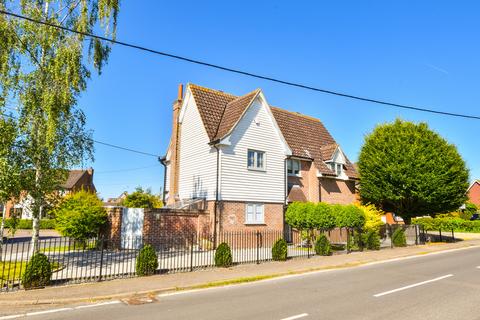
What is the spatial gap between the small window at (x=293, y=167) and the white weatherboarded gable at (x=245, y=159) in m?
1.99

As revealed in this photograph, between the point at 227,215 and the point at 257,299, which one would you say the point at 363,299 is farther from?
the point at 227,215

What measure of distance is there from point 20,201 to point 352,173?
84.1 ft

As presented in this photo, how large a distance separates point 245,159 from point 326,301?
14361 mm

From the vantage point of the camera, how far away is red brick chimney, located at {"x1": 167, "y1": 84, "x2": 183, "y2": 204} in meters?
26.1

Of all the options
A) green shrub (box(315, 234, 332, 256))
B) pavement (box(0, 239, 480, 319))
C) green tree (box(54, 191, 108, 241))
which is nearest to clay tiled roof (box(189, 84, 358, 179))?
green tree (box(54, 191, 108, 241))

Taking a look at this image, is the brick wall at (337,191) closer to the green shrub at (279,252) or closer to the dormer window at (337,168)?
the dormer window at (337,168)

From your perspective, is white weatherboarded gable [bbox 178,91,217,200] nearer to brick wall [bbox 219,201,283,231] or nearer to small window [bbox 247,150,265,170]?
brick wall [bbox 219,201,283,231]

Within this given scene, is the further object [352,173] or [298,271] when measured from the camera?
[352,173]

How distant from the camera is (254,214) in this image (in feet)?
75.6

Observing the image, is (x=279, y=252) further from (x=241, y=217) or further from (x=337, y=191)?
(x=337, y=191)

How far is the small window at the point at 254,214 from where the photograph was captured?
74.7 feet

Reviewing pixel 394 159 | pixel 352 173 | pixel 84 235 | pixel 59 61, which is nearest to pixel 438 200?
pixel 394 159

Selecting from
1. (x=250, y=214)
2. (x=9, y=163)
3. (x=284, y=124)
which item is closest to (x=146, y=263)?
(x=9, y=163)

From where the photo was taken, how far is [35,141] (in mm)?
13938
